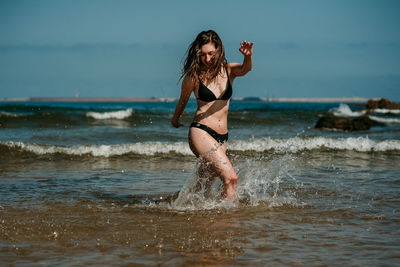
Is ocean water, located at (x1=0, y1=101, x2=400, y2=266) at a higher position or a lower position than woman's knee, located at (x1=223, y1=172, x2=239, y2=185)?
lower

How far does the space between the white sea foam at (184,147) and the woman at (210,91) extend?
21.4 feet

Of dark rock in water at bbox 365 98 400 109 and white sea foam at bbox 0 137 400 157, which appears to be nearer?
white sea foam at bbox 0 137 400 157

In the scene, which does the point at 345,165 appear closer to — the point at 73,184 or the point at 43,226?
the point at 73,184

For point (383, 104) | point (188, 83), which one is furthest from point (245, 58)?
point (383, 104)

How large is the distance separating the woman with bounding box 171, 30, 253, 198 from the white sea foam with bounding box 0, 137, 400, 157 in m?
6.53

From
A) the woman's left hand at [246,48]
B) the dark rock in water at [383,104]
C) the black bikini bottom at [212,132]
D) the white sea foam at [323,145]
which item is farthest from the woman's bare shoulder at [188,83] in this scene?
the dark rock in water at [383,104]

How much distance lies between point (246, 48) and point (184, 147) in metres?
7.96

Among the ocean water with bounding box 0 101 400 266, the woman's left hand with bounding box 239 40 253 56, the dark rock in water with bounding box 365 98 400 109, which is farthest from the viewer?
the dark rock in water with bounding box 365 98 400 109

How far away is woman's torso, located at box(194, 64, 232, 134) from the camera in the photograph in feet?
17.0

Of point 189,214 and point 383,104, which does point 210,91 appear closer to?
point 189,214

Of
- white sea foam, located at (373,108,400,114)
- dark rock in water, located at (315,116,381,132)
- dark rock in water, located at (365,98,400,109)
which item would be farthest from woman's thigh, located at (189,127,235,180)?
dark rock in water, located at (365,98,400,109)

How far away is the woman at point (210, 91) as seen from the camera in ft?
16.7

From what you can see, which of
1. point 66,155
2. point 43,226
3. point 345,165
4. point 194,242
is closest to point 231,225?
point 194,242

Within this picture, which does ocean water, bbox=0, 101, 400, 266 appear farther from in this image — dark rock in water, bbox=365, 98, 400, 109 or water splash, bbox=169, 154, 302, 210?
dark rock in water, bbox=365, 98, 400, 109
